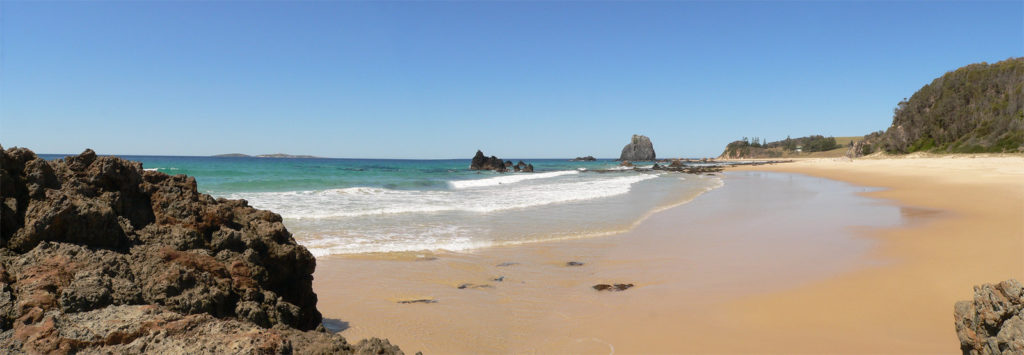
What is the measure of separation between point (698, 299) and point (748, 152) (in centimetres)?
13687

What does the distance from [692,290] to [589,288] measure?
3.75 feet

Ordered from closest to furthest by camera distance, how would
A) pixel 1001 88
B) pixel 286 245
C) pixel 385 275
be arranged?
pixel 286 245 < pixel 385 275 < pixel 1001 88

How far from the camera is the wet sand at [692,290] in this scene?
402 cm

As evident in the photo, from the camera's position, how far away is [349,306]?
4863mm

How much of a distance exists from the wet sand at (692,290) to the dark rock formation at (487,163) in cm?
4951

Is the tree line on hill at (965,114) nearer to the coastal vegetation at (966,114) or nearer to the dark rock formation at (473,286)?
the coastal vegetation at (966,114)

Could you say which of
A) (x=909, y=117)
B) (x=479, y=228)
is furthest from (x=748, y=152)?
(x=479, y=228)

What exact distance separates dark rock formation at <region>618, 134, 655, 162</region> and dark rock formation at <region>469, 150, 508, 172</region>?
3143 inches

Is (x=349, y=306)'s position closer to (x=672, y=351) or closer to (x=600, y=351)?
(x=600, y=351)

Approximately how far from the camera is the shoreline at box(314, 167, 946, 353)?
4.08m

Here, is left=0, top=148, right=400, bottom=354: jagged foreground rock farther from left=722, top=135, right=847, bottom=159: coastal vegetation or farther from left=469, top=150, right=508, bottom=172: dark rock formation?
left=722, top=135, right=847, bottom=159: coastal vegetation

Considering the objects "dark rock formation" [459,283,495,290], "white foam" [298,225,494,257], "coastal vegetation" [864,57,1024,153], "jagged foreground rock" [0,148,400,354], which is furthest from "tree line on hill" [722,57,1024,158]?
"jagged foreground rock" [0,148,400,354]

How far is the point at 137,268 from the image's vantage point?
2.64 meters

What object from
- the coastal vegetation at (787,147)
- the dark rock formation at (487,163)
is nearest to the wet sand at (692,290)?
the dark rock formation at (487,163)
